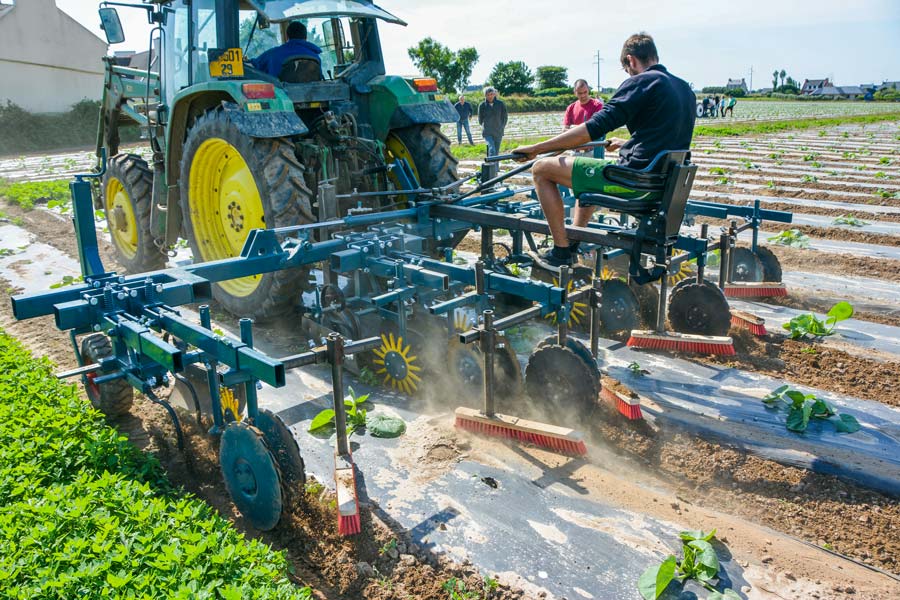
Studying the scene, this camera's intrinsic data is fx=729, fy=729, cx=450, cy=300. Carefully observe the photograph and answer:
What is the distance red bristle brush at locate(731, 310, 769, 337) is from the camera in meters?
5.48

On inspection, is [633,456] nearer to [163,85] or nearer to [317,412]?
[317,412]

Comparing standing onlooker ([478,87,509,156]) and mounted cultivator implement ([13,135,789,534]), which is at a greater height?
standing onlooker ([478,87,509,156])

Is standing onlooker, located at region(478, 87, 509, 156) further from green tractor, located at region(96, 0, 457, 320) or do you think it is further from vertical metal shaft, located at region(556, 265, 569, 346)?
vertical metal shaft, located at region(556, 265, 569, 346)

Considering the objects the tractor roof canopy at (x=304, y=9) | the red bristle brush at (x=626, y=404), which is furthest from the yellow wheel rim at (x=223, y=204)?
the red bristle brush at (x=626, y=404)

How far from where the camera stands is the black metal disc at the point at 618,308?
568cm

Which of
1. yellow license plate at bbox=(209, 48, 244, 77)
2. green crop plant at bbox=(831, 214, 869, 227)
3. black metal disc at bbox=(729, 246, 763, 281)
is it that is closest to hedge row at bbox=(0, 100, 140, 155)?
yellow license plate at bbox=(209, 48, 244, 77)

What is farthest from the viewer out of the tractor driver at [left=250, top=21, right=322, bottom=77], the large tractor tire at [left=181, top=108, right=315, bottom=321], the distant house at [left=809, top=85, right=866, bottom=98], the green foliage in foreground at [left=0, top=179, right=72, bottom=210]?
the distant house at [left=809, top=85, right=866, bottom=98]

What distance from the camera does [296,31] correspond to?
6.47m

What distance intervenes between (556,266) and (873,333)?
272 centimetres

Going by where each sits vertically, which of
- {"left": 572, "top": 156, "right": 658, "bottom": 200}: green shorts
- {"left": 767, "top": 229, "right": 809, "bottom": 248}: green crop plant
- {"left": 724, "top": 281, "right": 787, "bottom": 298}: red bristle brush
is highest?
{"left": 572, "top": 156, "right": 658, "bottom": 200}: green shorts

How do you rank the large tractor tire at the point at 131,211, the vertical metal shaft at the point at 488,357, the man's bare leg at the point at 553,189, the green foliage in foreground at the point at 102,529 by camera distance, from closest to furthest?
the green foliage in foreground at the point at 102,529
the vertical metal shaft at the point at 488,357
the man's bare leg at the point at 553,189
the large tractor tire at the point at 131,211

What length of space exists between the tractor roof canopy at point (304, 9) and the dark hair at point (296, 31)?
100cm

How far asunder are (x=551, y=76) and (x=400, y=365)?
210ft

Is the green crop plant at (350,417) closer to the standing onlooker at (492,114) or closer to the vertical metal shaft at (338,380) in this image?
the vertical metal shaft at (338,380)
